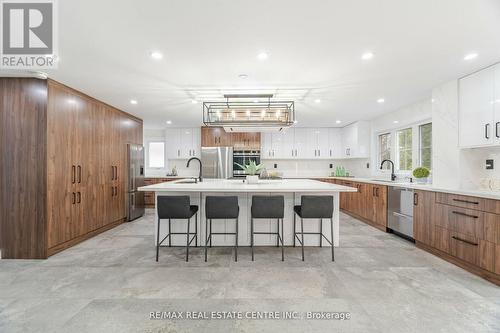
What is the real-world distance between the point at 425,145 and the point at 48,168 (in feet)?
21.0

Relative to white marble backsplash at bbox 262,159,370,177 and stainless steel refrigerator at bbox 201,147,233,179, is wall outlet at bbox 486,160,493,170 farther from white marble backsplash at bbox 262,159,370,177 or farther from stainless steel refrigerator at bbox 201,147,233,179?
stainless steel refrigerator at bbox 201,147,233,179

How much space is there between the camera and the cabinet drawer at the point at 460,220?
2604mm

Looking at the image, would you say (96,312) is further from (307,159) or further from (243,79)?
(307,159)

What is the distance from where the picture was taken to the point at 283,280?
2.49 m

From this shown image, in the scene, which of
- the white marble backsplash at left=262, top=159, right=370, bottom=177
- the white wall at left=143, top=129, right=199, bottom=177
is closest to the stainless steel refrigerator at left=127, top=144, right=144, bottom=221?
the white wall at left=143, top=129, right=199, bottom=177

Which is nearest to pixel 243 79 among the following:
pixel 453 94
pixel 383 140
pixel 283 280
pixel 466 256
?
pixel 283 280

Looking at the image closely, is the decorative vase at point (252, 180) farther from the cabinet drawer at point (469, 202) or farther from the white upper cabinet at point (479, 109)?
the white upper cabinet at point (479, 109)

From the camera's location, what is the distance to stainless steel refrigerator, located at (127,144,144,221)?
5098 millimetres

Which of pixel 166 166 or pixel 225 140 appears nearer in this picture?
pixel 225 140

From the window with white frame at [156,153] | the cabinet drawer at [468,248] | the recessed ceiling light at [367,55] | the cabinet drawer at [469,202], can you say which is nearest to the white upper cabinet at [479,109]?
the cabinet drawer at [469,202]

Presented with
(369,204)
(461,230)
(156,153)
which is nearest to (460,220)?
(461,230)

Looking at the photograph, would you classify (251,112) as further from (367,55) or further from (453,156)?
(453,156)

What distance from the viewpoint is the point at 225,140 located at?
681 cm

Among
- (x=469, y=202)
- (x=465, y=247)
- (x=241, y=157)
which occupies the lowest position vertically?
(x=465, y=247)
